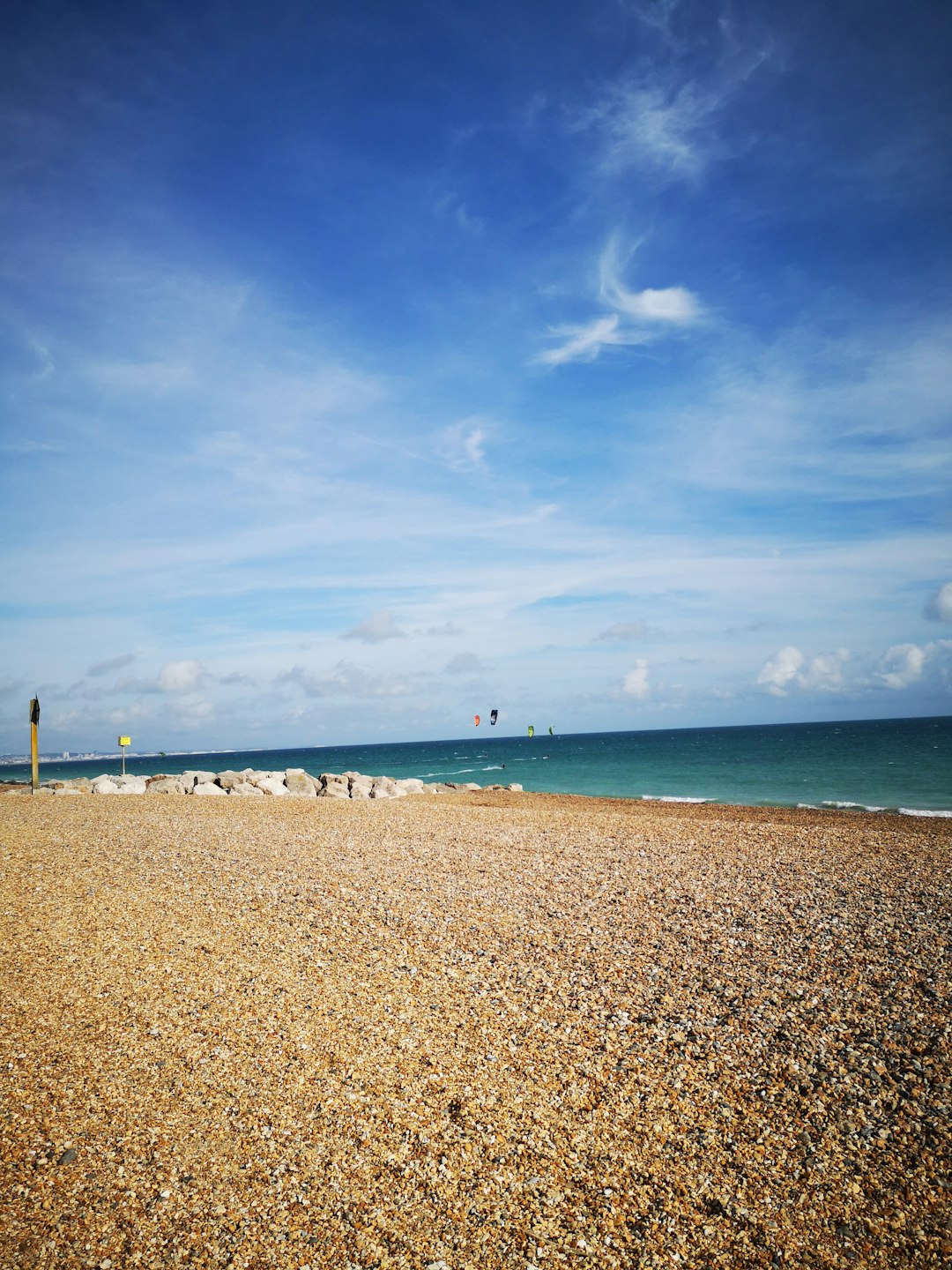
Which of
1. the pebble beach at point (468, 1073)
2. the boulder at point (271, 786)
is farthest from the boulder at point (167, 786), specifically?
the pebble beach at point (468, 1073)

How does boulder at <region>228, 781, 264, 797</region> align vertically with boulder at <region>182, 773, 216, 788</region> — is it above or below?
below

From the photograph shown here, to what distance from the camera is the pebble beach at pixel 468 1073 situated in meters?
4.17

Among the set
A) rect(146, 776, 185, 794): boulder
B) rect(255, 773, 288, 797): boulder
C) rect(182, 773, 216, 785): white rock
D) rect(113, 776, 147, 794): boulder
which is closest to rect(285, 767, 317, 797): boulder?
rect(255, 773, 288, 797): boulder

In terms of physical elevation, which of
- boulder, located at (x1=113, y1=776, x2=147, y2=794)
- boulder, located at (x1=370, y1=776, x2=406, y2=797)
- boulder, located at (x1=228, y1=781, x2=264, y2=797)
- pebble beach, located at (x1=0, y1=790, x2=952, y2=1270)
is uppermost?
pebble beach, located at (x1=0, y1=790, x2=952, y2=1270)

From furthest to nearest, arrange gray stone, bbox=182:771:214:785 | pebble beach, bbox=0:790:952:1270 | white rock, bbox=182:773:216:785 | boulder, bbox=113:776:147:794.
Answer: white rock, bbox=182:773:216:785 < gray stone, bbox=182:771:214:785 < boulder, bbox=113:776:147:794 < pebble beach, bbox=0:790:952:1270

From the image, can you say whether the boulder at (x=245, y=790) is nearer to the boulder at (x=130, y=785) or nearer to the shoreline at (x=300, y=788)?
the shoreline at (x=300, y=788)

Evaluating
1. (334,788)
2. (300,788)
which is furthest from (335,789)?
(300,788)

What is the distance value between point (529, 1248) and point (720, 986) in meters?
4.19

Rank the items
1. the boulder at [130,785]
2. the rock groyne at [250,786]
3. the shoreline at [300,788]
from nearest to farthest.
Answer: the shoreline at [300,788]
the boulder at [130,785]
the rock groyne at [250,786]

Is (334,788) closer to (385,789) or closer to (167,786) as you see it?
(385,789)

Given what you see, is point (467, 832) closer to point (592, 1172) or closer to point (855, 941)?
point (855, 941)

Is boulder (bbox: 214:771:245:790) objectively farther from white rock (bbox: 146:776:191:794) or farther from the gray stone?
white rock (bbox: 146:776:191:794)

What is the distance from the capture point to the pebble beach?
4172mm

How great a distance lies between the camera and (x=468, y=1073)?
18.8 ft
